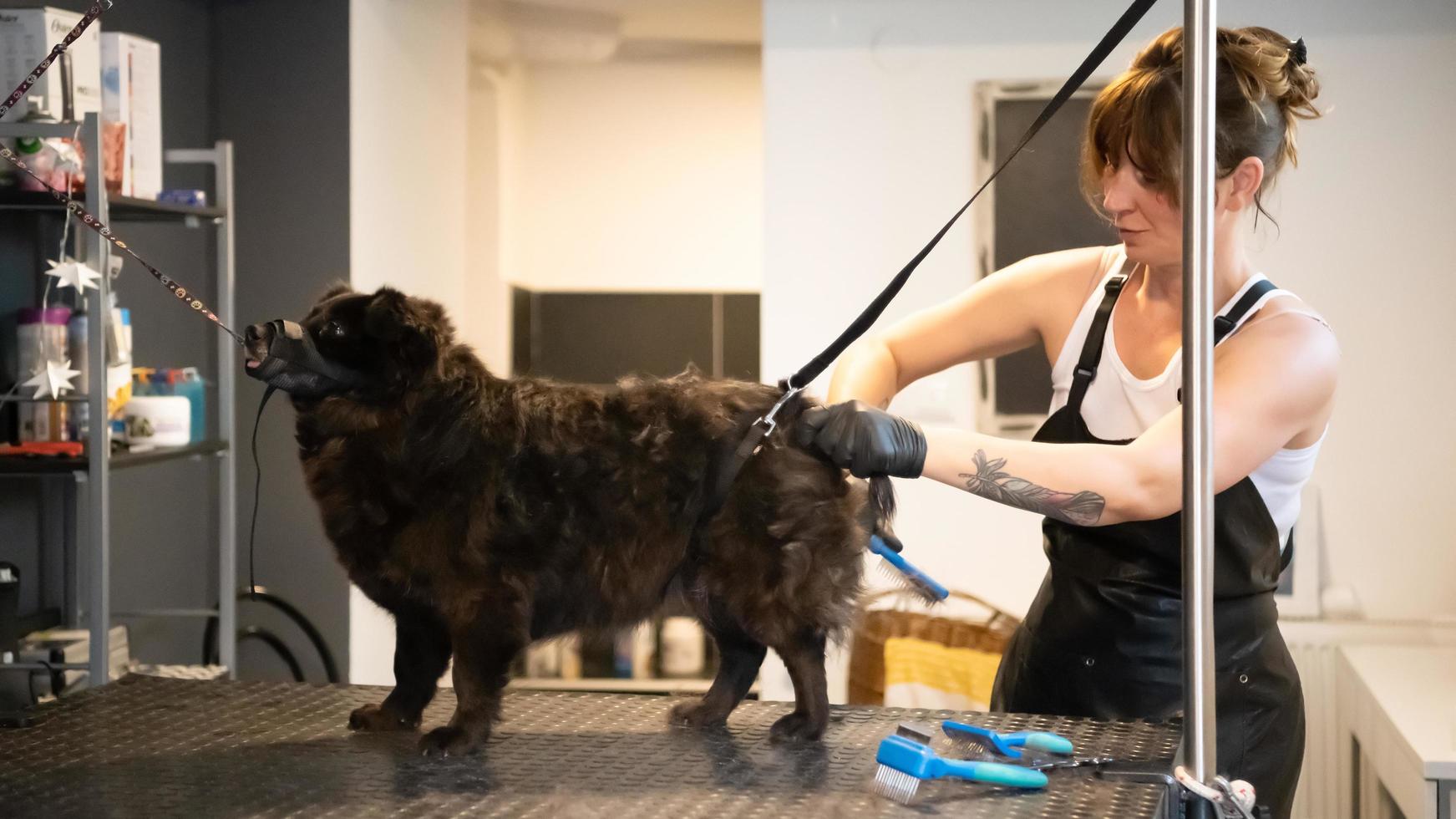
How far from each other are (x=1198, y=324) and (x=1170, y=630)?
79 cm

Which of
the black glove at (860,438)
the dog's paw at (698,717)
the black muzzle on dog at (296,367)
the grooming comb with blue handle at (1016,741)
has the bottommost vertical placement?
the dog's paw at (698,717)

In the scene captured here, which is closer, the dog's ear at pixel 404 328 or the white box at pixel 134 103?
the dog's ear at pixel 404 328

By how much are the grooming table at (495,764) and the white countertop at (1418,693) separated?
4.66 ft


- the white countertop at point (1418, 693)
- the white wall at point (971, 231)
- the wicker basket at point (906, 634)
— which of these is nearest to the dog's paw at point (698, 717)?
the white countertop at point (1418, 693)

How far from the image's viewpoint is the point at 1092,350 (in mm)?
1754

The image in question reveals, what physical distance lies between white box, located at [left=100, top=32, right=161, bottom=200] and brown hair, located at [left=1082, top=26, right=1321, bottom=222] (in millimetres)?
2370

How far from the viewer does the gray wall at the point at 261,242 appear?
3.93 m

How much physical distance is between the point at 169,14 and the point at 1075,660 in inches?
136

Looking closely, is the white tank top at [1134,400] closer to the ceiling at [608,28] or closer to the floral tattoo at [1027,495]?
the floral tattoo at [1027,495]

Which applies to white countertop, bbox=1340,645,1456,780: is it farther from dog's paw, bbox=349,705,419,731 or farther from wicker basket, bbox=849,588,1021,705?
dog's paw, bbox=349,705,419,731

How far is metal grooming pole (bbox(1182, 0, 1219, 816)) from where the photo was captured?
981 millimetres

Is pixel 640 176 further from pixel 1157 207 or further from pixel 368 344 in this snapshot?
pixel 368 344

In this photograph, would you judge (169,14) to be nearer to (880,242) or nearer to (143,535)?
(143,535)

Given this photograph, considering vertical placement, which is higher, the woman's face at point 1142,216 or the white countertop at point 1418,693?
the woman's face at point 1142,216
